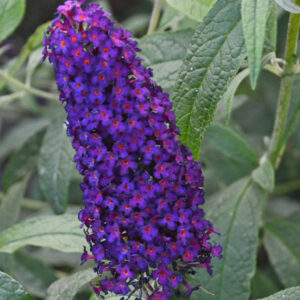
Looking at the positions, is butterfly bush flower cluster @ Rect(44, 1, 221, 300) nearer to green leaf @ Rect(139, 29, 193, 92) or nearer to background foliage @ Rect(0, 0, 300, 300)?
background foliage @ Rect(0, 0, 300, 300)

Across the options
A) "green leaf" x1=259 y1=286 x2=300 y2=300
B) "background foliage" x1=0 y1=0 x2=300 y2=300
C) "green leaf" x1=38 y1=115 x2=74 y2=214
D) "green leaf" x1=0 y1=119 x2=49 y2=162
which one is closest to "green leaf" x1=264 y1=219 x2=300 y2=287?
"background foliage" x1=0 y1=0 x2=300 y2=300

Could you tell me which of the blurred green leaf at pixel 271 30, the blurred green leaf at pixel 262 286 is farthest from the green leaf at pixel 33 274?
the blurred green leaf at pixel 271 30

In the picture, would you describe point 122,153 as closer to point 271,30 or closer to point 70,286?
point 70,286

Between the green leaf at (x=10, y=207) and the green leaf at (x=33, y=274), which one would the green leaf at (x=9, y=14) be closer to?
the green leaf at (x=10, y=207)

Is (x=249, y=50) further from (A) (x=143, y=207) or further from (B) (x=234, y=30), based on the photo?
(A) (x=143, y=207)

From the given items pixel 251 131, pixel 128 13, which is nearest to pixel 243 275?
pixel 251 131

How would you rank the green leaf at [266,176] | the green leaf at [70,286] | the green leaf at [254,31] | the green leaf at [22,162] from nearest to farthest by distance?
1. the green leaf at [254,31]
2. the green leaf at [70,286]
3. the green leaf at [266,176]
4. the green leaf at [22,162]

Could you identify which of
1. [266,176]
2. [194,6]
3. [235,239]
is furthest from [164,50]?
[235,239]
